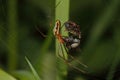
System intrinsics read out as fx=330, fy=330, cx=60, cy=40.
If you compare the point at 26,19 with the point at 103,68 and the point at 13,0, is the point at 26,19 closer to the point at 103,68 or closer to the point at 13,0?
the point at 13,0

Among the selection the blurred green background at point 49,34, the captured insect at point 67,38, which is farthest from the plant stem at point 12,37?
the captured insect at point 67,38

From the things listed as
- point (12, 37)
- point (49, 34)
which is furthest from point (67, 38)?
point (12, 37)

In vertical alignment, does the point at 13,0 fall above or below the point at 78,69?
above

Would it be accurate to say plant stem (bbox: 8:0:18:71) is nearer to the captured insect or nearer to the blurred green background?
the blurred green background

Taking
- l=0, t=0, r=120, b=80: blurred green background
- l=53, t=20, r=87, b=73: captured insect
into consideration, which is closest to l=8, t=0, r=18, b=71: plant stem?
l=0, t=0, r=120, b=80: blurred green background

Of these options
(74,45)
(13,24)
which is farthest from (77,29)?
(13,24)

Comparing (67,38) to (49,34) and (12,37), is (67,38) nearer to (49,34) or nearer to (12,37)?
(49,34)

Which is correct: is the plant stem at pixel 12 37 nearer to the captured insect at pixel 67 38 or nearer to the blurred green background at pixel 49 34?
the blurred green background at pixel 49 34

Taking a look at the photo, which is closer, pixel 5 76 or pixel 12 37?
pixel 5 76
